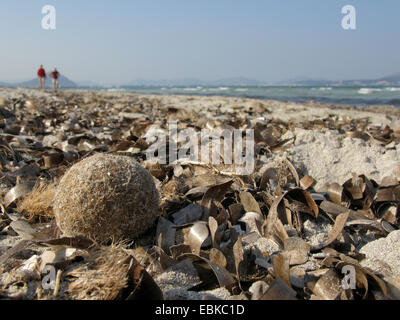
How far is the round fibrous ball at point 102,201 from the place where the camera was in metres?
1.80

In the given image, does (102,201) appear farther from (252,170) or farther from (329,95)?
(329,95)

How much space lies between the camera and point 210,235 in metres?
1.94

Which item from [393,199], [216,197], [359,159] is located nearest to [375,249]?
[393,199]

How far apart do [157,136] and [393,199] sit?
100 inches

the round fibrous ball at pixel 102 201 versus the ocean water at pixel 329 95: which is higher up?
the ocean water at pixel 329 95

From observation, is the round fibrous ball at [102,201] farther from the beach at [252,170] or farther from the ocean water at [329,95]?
the ocean water at [329,95]

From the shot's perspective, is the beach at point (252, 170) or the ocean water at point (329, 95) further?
the ocean water at point (329, 95)

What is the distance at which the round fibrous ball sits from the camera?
5.90 feet

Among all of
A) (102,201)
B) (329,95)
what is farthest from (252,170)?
(329,95)

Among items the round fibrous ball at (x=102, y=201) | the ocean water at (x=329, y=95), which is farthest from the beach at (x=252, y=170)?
the ocean water at (x=329, y=95)

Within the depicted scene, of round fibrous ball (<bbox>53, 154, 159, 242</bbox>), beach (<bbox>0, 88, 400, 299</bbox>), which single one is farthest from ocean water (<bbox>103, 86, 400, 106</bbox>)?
round fibrous ball (<bbox>53, 154, 159, 242</bbox>)

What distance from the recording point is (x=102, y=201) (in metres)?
1.79

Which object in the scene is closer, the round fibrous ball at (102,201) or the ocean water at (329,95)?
the round fibrous ball at (102,201)

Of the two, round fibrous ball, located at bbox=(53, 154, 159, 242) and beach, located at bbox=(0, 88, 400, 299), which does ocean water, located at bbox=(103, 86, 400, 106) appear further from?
round fibrous ball, located at bbox=(53, 154, 159, 242)
